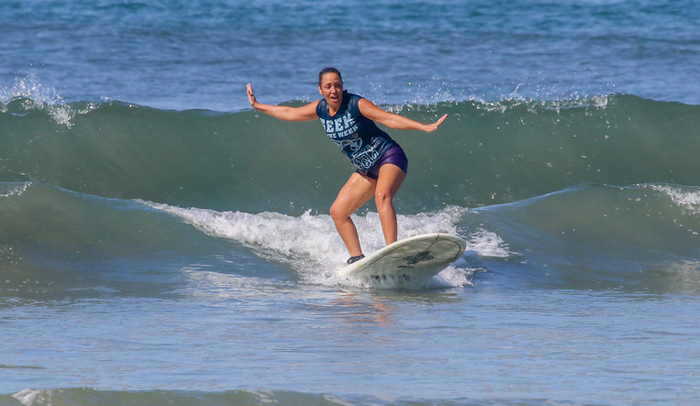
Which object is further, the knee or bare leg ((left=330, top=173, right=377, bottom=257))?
bare leg ((left=330, top=173, right=377, bottom=257))

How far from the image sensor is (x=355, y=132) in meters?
7.38

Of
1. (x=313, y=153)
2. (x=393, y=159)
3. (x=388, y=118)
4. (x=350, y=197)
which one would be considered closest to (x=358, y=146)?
(x=393, y=159)

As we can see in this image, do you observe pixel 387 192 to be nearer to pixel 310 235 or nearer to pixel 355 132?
pixel 355 132

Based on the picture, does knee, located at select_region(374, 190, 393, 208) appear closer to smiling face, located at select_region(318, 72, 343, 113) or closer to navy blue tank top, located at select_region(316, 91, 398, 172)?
navy blue tank top, located at select_region(316, 91, 398, 172)

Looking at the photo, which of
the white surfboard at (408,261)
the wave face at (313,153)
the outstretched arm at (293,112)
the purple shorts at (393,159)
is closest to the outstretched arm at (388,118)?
the purple shorts at (393,159)

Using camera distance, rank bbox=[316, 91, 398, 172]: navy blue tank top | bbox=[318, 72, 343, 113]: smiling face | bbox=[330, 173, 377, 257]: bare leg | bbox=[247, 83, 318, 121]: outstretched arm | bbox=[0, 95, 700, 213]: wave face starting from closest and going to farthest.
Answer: bbox=[318, 72, 343, 113]: smiling face
bbox=[316, 91, 398, 172]: navy blue tank top
bbox=[247, 83, 318, 121]: outstretched arm
bbox=[330, 173, 377, 257]: bare leg
bbox=[0, 95, 700, 213]: wave face

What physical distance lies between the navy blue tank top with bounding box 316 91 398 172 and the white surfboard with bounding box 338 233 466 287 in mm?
756

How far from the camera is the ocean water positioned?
15.7 ft

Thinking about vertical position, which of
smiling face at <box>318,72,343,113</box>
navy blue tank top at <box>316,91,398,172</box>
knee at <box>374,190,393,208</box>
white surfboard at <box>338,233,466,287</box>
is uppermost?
smiling face at <box>318,72,343,113</box>

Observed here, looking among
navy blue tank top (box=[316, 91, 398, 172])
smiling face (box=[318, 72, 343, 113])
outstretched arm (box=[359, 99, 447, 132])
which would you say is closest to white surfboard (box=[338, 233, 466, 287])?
navy blue tank top (box=[316, 91, 398, 172])

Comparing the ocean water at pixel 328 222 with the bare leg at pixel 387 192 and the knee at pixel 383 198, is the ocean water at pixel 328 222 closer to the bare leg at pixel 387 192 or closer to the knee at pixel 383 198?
the bare leg at pixel 387 192

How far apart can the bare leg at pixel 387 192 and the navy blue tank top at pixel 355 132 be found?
6.9 inches

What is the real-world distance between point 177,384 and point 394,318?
215 cm

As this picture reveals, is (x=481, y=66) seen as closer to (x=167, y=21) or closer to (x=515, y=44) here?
(x=515, y=44)
